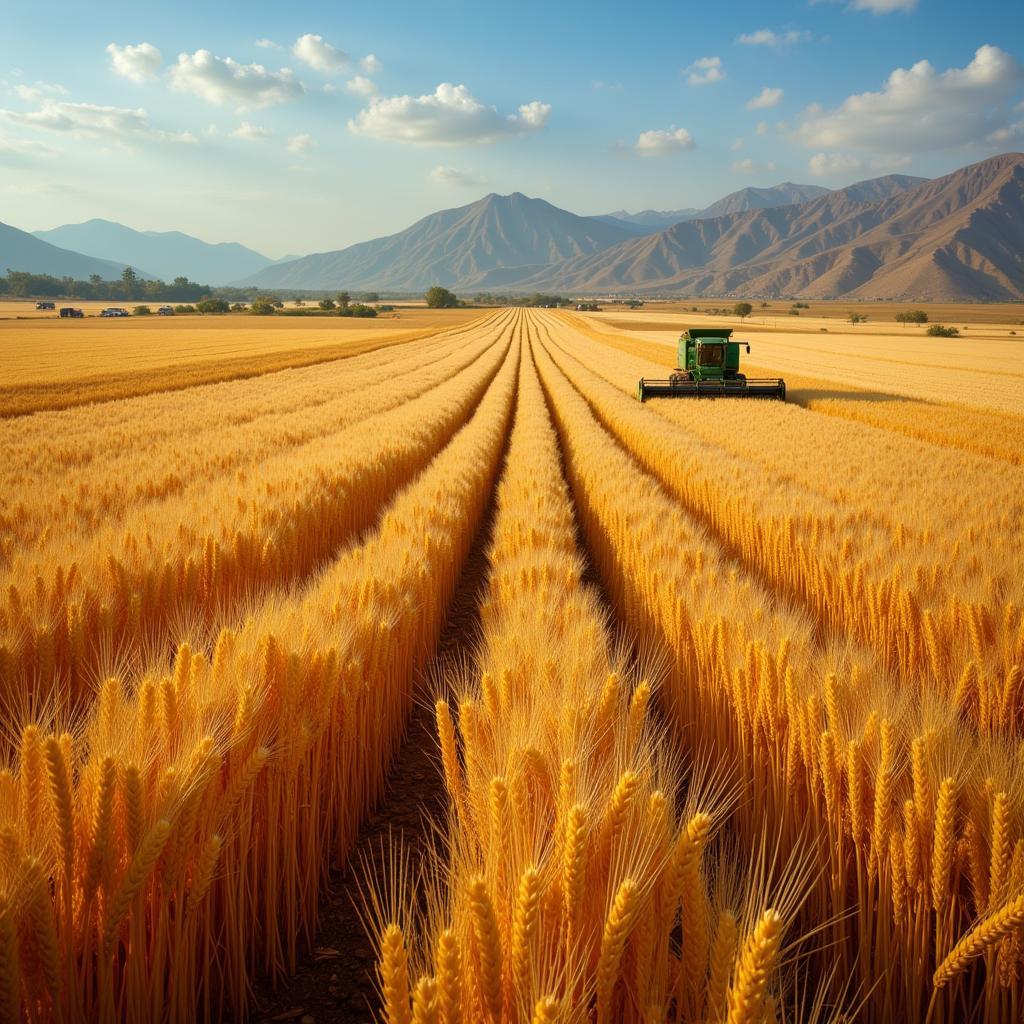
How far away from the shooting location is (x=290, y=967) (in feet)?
6.97

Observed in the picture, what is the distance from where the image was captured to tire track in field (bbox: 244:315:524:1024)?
1.99m

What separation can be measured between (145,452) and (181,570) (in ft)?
16.0

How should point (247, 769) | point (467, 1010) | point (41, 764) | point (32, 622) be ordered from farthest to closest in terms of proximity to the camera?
point (32, 622) → point (247, 769) → point (41, 764) → point (467, 1010)

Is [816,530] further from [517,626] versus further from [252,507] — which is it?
[252,507]

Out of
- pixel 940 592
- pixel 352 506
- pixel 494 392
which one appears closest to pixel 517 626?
pixel 940 592

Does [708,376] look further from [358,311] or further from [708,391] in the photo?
[358,311]

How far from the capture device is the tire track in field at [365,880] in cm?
199

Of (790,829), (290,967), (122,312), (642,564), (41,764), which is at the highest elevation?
(122,312)

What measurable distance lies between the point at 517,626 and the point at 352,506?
158 inches

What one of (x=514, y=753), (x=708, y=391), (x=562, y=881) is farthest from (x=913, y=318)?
(x=562, y=881)

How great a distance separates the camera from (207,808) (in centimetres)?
175

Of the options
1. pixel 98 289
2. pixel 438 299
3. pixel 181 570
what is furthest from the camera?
pixel 98 289

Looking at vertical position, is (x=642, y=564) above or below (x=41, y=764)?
below

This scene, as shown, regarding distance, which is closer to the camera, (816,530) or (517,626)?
(517,626)
